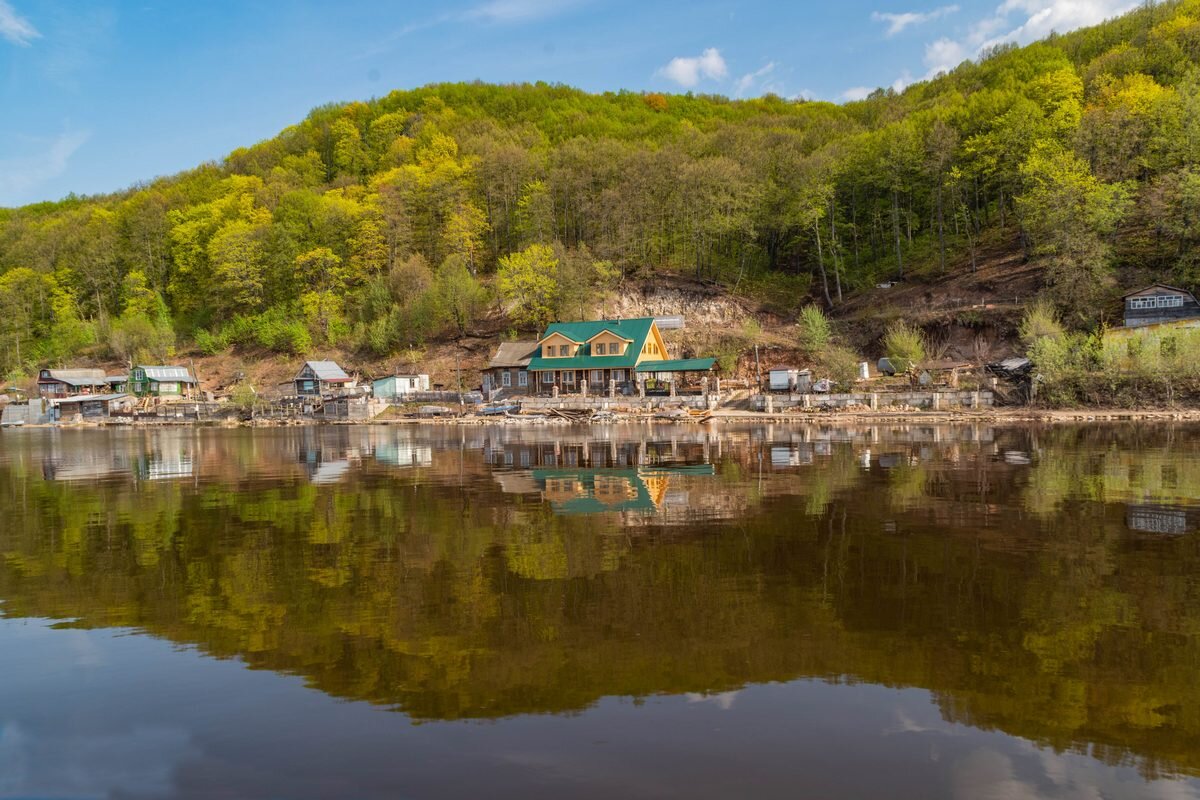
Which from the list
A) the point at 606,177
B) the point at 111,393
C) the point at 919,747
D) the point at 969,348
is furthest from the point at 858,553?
the point at 111,393

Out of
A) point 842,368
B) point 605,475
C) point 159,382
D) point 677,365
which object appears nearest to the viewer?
point 605,475

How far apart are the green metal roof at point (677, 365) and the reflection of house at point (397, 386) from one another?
2234cm

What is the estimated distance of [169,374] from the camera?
81.2 meters

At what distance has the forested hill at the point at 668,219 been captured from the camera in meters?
62.7

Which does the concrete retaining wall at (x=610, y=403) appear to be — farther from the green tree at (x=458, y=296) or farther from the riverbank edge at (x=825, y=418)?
the green tree at (x=458, y=296)

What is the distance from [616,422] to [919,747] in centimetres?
4872

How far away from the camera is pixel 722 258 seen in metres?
83.1

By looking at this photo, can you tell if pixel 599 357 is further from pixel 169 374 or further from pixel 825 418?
pixel 169 374

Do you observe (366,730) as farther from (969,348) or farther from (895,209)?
(895,209)

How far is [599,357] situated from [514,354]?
9.58 m

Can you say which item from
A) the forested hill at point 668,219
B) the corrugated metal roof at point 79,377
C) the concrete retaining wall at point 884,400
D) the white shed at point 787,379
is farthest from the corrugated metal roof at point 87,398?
the concrete retaining wall at point 884,400

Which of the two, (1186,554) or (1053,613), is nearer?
(1053,613)

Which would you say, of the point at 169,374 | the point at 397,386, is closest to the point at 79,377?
the point at 169,374

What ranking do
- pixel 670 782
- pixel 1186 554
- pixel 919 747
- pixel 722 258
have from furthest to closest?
pixel 722 258
pixel 1186 554
pixel 919 747
pixel 670 782
